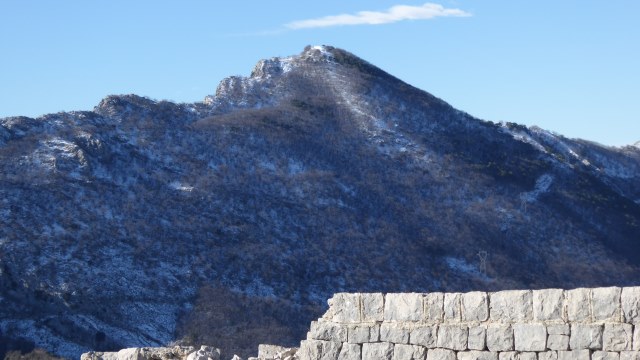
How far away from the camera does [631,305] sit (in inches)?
337

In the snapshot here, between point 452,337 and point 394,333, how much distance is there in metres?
0.54

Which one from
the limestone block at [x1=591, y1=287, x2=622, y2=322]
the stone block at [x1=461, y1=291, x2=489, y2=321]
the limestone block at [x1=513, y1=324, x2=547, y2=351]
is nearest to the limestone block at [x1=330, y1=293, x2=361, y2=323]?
the stone block at [x1=461, y1=291, x2=489, y2=321]

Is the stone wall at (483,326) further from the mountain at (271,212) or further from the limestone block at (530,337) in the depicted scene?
the mountain at (271,212)

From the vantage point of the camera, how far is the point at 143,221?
135ft

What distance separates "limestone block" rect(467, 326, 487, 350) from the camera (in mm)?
9180

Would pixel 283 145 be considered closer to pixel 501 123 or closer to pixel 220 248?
pixel 220 248

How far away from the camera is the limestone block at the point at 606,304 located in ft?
28.3

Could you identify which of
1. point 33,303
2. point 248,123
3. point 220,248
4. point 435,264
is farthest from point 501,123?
point 33,303

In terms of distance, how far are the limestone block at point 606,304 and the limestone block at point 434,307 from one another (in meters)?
1.30

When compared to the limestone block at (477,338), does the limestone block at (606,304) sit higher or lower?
higher

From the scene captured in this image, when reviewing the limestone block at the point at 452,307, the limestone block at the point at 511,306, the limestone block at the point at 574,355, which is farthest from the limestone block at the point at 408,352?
the limestone block at the point at 574,355

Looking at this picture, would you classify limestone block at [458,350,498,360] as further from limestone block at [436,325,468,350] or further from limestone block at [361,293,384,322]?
limestone block at [361,293,384,322]

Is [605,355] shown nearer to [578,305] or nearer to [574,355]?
[574,355]

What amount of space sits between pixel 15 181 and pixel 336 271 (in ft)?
38.4
